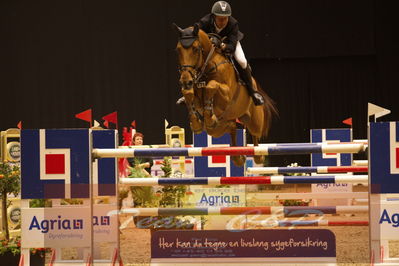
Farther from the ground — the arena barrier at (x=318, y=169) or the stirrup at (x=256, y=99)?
the stirrup at (x=256, y=99)

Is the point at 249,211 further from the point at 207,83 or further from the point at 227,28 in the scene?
the point at 227,28

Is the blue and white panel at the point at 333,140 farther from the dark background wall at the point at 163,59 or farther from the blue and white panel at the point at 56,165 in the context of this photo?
the dark background wall at the point at 163,59

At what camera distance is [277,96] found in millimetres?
11289

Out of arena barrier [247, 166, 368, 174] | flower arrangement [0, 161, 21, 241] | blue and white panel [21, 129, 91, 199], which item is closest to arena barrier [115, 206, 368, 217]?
blue and white panel [21, 129, 91, 199]

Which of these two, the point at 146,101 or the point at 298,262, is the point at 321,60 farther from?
the point at 298,262

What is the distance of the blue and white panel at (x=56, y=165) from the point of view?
2.49 metres

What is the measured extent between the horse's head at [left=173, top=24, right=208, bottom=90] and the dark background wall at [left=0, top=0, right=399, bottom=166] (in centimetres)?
771

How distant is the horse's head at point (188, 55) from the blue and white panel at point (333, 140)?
9.31ft

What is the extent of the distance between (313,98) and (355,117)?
3.03 ft

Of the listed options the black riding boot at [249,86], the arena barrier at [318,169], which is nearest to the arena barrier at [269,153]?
the arena barrier at [318,169]

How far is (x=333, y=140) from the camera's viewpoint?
5695 mm

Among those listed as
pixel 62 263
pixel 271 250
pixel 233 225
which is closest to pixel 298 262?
pixel 271 250

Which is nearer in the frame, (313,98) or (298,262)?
(298,262)

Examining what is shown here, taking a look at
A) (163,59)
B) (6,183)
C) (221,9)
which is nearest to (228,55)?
(221,9)
